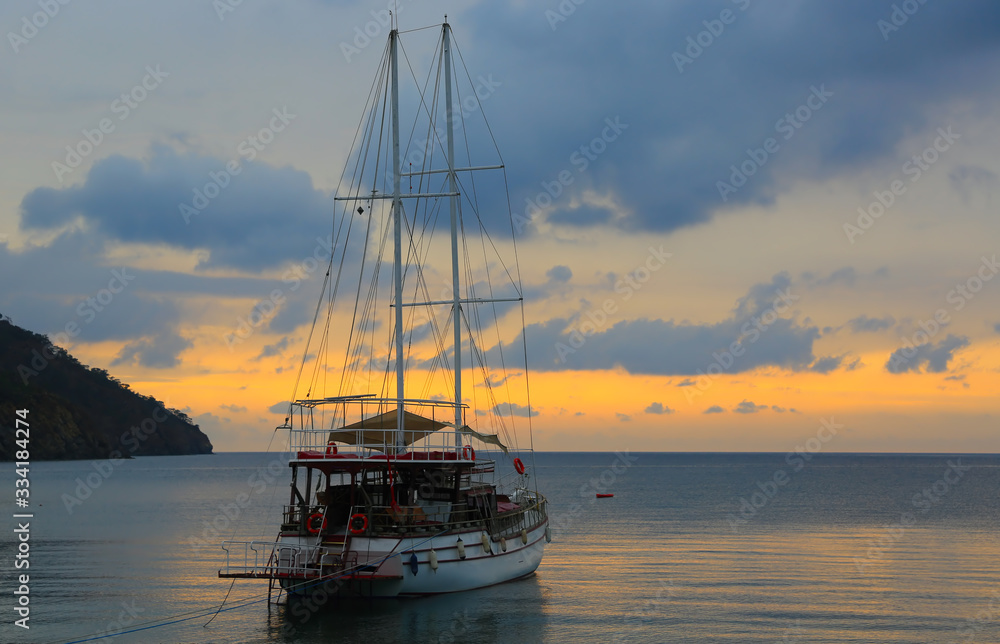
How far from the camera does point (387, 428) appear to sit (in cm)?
3209

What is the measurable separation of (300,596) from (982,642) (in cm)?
2179

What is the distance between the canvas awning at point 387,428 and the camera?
3153 cm

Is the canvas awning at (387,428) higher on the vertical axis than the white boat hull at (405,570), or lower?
higher

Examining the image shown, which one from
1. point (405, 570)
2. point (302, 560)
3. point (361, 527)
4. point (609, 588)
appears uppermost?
point (361, 527)

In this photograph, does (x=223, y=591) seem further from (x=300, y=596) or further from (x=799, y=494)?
(x=799, y=494)

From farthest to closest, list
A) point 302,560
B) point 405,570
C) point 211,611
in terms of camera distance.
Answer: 1. point 211,611
2. point 405,570
3. point 302,560

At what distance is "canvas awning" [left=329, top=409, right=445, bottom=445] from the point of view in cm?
3153

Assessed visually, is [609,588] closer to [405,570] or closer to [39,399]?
[405,570]

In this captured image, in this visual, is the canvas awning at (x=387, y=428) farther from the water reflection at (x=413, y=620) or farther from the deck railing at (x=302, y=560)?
the water reflection at (x=413, y=620)

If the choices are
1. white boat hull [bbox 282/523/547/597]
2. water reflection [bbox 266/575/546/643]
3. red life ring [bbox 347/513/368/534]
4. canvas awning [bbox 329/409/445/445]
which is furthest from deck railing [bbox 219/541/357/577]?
canvas awning [bbox 329/409/445/445]

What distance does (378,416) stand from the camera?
3281 centimetres

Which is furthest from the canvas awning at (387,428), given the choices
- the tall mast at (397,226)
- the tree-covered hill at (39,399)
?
the tree-covered hill at (39,399)

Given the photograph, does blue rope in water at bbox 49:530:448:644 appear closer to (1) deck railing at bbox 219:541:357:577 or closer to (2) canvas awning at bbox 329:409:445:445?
(1) deck railing at bbox 219:541:357:577

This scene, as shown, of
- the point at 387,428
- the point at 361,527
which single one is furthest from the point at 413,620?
the point at 387,428
